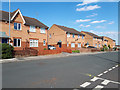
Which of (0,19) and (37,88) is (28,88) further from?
(0,19)

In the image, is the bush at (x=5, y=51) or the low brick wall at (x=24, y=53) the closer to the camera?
the bush at (x=5, y=51)

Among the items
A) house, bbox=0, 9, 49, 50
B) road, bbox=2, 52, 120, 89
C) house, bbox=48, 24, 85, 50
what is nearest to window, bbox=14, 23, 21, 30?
house, bbox=0, 9, 49, 50

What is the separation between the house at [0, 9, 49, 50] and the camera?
61.9 feet

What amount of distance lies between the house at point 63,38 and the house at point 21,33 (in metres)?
9.59

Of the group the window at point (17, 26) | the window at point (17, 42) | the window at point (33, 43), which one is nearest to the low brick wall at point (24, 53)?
the window at point (17, 42)

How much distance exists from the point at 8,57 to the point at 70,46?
23357 mm

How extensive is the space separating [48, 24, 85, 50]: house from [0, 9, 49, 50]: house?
31.5 ft

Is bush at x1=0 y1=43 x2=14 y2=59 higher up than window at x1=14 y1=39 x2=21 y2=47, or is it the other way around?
window at x1=14 y1=39 x2=21 y2=47

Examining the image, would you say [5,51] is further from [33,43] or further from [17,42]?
[33,43]

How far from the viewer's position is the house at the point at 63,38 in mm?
34397

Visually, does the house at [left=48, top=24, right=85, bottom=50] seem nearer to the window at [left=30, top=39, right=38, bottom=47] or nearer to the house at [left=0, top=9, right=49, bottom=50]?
the house at [left=0, top=9, right=49, bottom=50]

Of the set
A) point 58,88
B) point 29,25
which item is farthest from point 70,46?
point 58,88

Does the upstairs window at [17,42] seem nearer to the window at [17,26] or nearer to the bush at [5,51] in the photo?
the window at [17,26]

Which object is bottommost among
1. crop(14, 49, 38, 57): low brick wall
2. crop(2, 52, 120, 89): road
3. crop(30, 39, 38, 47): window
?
crop(2, 52, 120, 89): road
